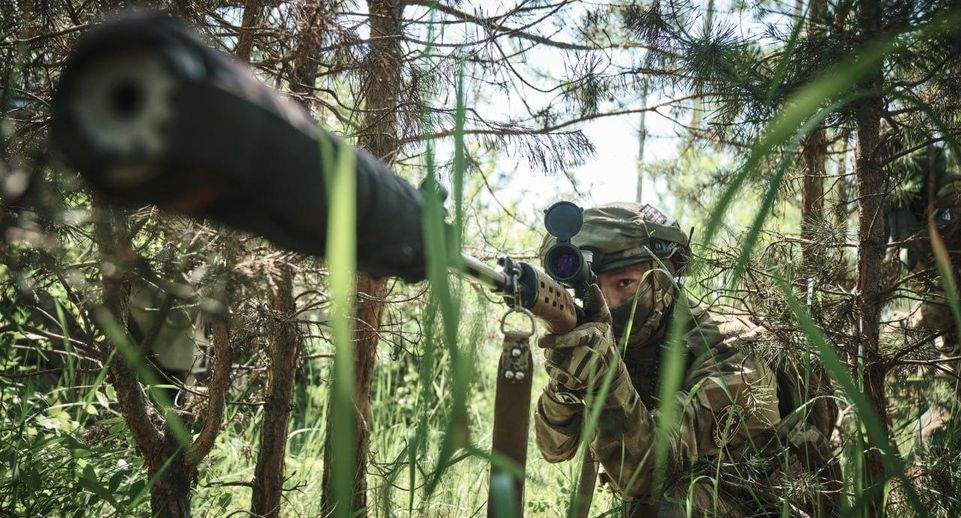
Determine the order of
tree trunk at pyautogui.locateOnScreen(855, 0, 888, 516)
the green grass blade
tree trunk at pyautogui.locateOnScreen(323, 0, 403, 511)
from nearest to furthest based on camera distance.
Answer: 1. the green grass blade
2. tree trunk at pyautogui.locateOnScreen(855, 0, 888, 516)
3. tree trunk at pyautogui.locateOnScreen(323, 0, 403, 511)

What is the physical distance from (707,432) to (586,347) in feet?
2.86

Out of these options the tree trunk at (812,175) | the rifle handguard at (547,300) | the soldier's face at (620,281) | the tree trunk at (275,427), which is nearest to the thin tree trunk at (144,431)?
the tree trunk at (275,427)

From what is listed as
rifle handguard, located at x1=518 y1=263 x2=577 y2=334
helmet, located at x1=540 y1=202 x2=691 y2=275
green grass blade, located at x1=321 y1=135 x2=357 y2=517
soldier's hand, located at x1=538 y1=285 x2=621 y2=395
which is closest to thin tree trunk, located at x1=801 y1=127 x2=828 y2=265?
helmet, located at x1=540 y1=202 x2=691 y2=275

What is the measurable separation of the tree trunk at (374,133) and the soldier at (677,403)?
69cm

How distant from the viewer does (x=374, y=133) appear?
246cm

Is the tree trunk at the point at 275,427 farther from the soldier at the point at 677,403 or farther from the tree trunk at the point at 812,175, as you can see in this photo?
the tree trunk at the point at 812,175

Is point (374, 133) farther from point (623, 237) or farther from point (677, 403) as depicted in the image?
point (677, 403)

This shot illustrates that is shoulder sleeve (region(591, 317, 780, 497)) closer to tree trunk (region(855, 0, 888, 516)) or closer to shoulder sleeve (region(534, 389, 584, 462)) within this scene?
shoulder sleeve (region(534, 389, 584, 462))

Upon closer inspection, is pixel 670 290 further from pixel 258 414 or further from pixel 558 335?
pixel 258 414

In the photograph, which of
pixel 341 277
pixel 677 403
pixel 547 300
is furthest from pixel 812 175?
pixel 341 277

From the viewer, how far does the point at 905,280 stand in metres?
2.15

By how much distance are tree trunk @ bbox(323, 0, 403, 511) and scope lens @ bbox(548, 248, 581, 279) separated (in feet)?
1.85

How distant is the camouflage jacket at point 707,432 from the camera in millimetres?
2453

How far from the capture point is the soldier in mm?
2172
